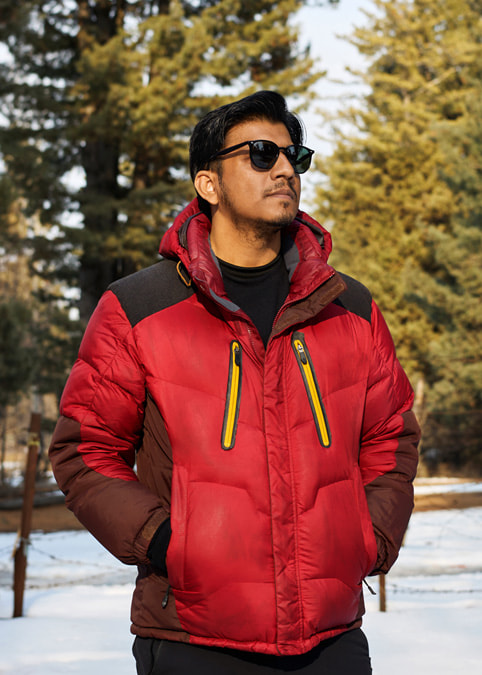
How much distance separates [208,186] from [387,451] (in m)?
0.85

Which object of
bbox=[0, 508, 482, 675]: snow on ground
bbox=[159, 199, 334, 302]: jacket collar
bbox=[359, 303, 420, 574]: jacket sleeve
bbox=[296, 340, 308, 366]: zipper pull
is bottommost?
bbox=[0, 508, 482, 675]: snow on ground

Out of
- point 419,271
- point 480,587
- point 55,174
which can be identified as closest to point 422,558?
point 480,587

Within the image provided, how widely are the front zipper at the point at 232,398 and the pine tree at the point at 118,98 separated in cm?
1465

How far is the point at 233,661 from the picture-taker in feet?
5.71

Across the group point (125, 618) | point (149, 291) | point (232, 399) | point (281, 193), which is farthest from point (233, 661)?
point (125, 618)

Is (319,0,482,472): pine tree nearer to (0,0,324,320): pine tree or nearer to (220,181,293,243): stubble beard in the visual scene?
(0,0,324,320): pine tree

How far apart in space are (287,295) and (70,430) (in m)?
0.64

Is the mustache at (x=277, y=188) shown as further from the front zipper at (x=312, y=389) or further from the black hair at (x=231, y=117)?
the front zipper at (x=312, y=389)

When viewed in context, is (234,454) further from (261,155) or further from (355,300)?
(261,155)

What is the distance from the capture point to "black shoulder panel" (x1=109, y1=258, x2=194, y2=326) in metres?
1.92

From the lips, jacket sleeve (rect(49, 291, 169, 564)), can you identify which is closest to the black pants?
jacket sleeve (rect(49, 291, 169, 564))

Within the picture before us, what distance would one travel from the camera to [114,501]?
1790 millimetres

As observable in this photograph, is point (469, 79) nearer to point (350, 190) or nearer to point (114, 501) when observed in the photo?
point (350, 190)

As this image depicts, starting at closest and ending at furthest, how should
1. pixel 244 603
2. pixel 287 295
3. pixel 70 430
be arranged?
pixel 244 603
pixel 70 430
pixel 287 295
